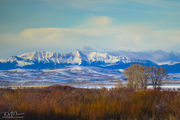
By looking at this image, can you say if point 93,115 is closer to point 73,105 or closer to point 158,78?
point 73,105

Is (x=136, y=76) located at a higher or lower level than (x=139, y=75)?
lower

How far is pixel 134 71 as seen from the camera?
169ft

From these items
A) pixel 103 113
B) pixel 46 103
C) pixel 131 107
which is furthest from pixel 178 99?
pixel 46 103

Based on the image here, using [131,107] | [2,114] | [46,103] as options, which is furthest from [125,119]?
[2,114]

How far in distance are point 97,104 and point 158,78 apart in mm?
48915

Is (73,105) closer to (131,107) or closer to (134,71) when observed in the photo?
(131,107)

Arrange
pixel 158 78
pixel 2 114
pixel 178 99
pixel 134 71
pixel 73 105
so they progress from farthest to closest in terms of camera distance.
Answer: pixel 158 78
pixel 134 71
pixel 178 99
pixel 73 105
pixel 2 114

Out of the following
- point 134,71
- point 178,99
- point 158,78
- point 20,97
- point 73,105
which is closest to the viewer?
point 73,105

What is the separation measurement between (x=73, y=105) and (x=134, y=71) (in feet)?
136

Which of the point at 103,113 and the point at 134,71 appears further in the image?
the point at 134,71

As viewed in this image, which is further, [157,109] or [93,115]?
[157,109]

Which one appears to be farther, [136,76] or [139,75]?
[139,75]

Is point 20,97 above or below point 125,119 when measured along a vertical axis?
above

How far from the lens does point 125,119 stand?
35.0ft
